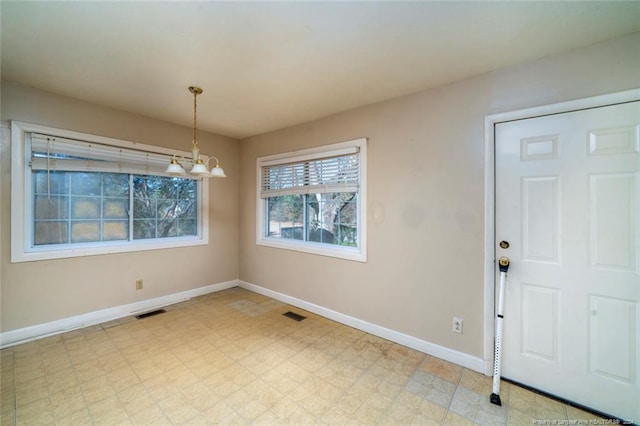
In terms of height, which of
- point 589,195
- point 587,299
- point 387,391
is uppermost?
point 589,195

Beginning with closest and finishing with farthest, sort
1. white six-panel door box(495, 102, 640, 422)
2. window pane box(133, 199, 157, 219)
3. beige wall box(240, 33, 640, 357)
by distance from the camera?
white six-panel door box(495, 102, 640, 422), beige wall box(240, 33, 640, 357), window pane box(133, 199, 157, 219)

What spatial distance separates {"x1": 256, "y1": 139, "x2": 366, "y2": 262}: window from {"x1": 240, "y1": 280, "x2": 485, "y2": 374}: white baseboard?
72 cm

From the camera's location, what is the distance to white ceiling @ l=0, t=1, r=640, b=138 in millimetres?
1481

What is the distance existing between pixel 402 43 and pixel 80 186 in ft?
11.9

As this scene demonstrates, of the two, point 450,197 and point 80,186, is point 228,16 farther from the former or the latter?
point 80,186

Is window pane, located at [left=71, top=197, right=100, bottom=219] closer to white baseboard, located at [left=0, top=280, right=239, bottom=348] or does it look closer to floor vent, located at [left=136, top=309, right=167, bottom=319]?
white baseboard, located at [left=0, top=280, right=239, bottom=348]

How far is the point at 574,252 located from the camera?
180cm

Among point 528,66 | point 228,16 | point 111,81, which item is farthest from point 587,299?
point 111,81

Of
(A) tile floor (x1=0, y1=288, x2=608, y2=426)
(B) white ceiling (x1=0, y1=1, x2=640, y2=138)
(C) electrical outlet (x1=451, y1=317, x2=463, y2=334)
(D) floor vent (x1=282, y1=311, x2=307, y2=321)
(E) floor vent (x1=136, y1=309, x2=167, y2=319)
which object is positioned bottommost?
(A) tile floor (x1=0, y1=288, x2=608, y2=426)

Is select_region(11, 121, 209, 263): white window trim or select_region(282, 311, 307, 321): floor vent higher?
select_region(11, 121, 209, 263): white window trim

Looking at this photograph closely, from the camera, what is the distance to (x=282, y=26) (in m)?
1.61

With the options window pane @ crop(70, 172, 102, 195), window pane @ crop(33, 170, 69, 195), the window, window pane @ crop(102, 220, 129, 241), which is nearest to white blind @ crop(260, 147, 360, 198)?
the window

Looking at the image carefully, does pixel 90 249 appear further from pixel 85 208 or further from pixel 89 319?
pixel 89 319

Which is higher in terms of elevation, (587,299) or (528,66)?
(528,66)
